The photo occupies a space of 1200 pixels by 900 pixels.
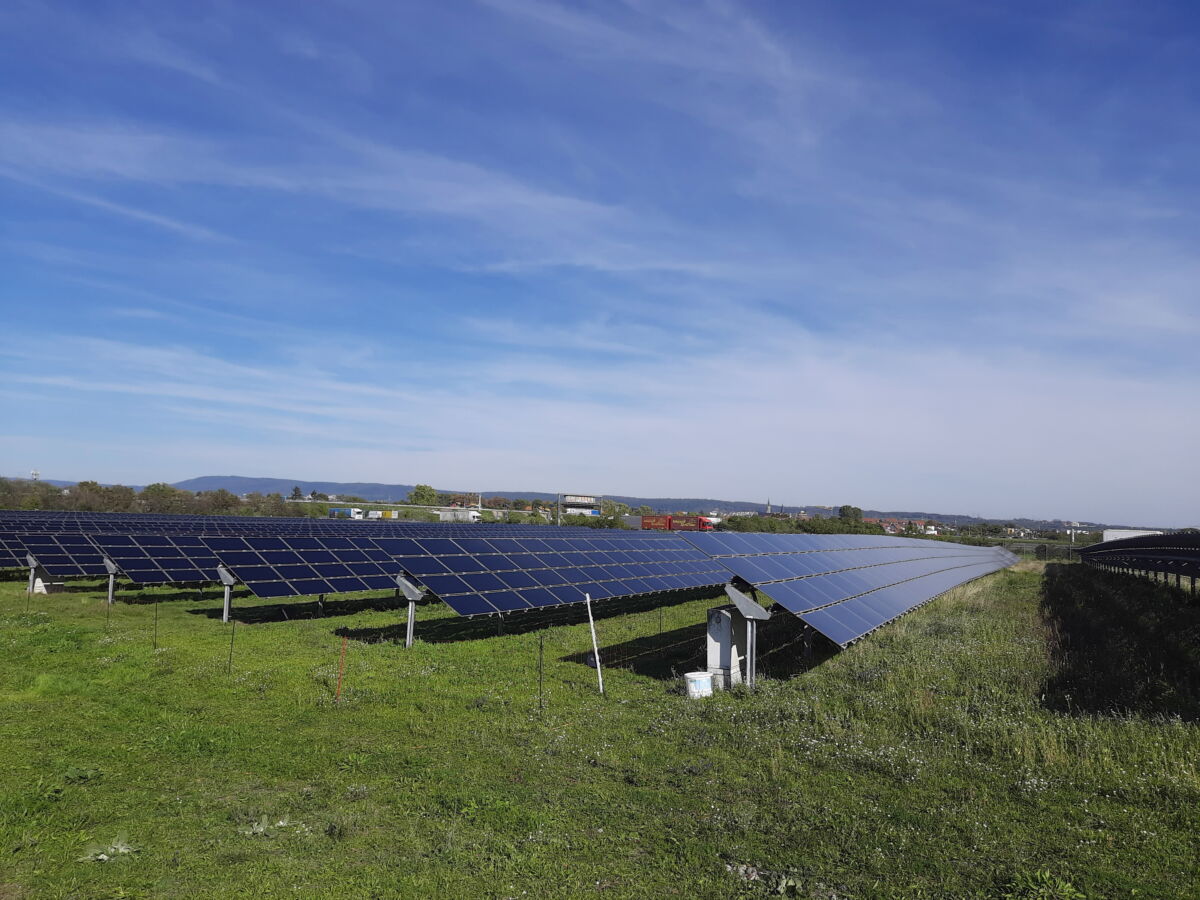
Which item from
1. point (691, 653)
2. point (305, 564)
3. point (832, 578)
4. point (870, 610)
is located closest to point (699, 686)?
point (691, 653)

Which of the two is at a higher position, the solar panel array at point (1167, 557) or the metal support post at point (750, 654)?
the solar panel array at point (1167, 557)

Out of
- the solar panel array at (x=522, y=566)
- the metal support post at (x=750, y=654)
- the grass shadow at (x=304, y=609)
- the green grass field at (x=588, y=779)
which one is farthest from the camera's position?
the grass shadow at (x=304, y=609)

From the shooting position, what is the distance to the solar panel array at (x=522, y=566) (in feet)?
64.4

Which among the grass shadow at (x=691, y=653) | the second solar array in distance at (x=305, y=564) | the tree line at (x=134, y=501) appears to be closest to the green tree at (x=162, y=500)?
the tree line at (x=134, y=501)

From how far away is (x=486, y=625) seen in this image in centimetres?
2553

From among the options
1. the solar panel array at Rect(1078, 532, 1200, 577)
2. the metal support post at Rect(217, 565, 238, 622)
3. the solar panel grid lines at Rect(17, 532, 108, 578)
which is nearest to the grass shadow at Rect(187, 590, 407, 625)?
the metal support post at Rect(217, 565, 238, 622)

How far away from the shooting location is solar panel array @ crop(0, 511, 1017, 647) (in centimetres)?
1964

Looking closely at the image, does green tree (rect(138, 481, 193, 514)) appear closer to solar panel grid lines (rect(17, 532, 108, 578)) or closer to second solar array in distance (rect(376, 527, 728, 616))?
solar panel grid lines (rect(17, 532, 108, 578))

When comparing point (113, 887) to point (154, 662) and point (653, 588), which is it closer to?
point (154, 662)

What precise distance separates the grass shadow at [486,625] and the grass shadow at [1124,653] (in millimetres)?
14167

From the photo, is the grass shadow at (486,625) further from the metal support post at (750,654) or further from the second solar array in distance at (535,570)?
the metal support post at (750,654)

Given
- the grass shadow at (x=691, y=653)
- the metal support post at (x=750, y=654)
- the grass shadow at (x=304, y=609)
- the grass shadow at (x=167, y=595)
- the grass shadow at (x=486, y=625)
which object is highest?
the metal support post at (x=750, y=654)

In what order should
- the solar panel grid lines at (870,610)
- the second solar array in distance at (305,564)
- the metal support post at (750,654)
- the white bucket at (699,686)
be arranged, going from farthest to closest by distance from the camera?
the second solar array in distance at (305,564) → the solar panel grid lines at (870,610) → the metal support post at (750,654) → the white bucket at (699,686)

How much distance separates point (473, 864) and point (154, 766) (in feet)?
20.1
